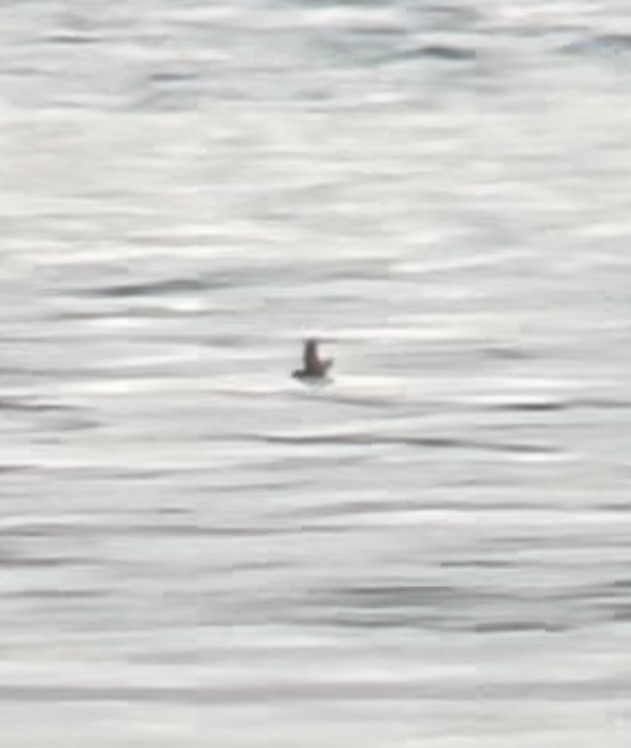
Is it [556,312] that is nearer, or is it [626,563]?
[626,563]

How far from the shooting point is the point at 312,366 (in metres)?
1.56

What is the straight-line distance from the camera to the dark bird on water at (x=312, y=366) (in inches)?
61.2

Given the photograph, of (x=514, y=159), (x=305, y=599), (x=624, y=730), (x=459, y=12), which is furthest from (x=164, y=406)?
(x=459, y=12)

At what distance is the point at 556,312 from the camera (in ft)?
5.54

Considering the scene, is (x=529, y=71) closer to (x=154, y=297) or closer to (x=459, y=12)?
(x=459, y=12)

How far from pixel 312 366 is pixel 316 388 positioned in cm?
3

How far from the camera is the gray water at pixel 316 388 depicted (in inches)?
46.9

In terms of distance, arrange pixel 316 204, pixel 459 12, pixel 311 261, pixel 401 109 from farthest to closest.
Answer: pixel 459 12 → pixel 401 109 → pixel 316 204 → pixel 311 261

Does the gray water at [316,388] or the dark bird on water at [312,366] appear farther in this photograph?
the dark bird on water at [312,366]

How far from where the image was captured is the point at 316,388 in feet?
5.04

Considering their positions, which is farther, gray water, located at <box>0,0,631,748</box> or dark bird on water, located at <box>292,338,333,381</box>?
dark bird on water, located at <box>292,338,333,381</box>

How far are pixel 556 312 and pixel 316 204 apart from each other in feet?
0.96

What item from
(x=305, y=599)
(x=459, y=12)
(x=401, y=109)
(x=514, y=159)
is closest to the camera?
(x=305, y=599)

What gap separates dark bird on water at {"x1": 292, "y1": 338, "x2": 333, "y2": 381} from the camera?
1554 millimetres
